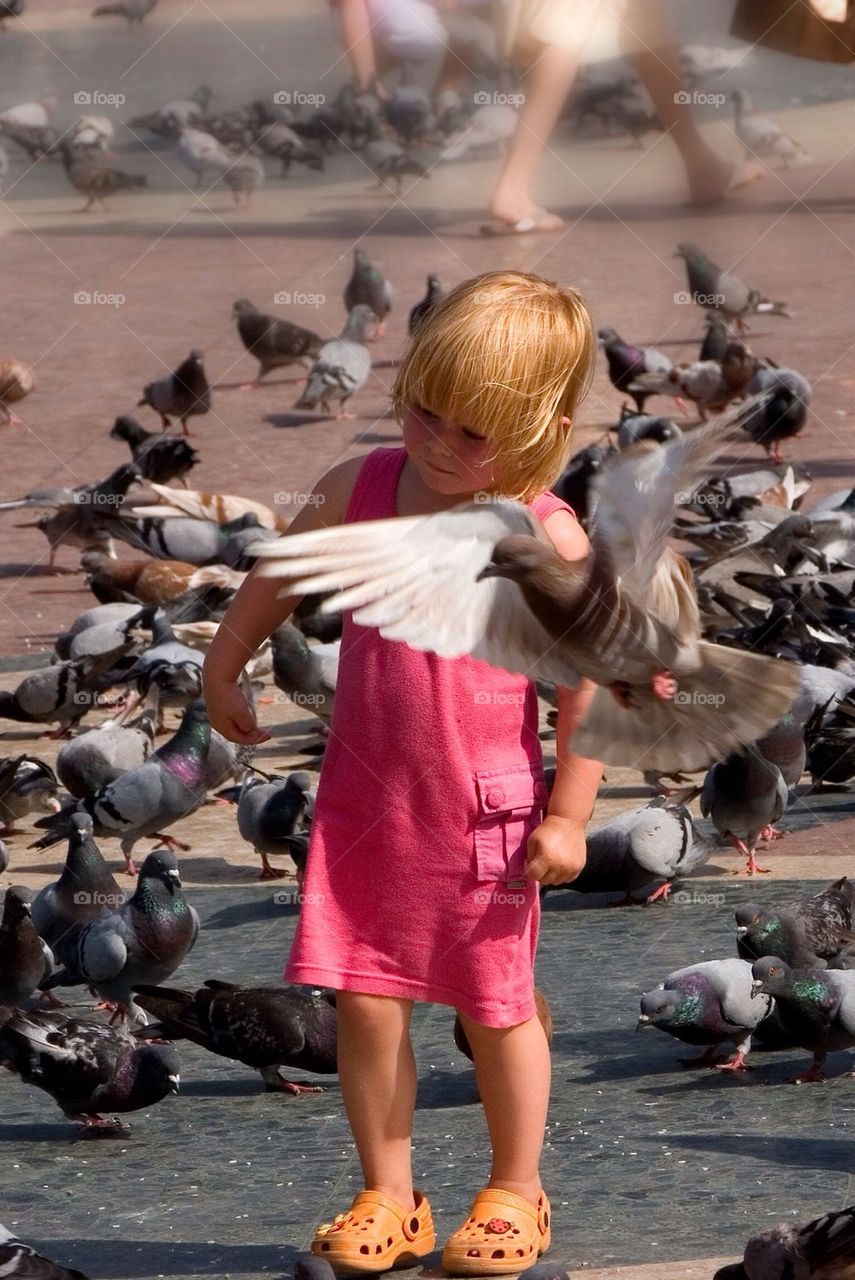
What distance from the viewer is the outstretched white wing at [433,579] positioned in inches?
109

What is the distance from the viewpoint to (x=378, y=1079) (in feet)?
11.0

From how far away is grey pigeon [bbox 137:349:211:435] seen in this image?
11.3 m

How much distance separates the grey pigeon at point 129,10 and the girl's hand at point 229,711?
22.1 meters

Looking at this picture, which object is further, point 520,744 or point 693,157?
point 693,157

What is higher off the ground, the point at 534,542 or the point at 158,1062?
the point at 534,542

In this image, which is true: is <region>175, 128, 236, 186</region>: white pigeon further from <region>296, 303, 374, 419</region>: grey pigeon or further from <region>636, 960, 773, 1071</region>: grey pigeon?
<region>636, 960, 773, 1071</region>: grey pigeon

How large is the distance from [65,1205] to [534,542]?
156 cm

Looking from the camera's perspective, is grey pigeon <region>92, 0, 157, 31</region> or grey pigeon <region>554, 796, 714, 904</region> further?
grey pigeon <region>92, 0, 157, 31</region>

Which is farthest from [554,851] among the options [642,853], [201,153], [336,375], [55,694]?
[201,153]

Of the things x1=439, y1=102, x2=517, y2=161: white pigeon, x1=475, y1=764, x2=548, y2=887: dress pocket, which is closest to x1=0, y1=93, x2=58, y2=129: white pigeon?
x1=439, y1=102, x2=517, y2=161: white pigeon

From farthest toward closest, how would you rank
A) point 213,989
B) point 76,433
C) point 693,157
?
point 693,157
point 76,433
point 213,989

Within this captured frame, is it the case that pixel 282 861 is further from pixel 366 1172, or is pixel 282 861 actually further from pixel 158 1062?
pixel 366 1172

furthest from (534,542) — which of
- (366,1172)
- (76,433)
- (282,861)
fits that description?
(76,433)

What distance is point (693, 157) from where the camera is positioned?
16.5 m
